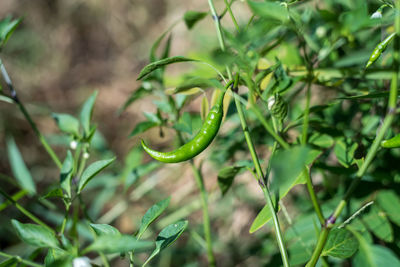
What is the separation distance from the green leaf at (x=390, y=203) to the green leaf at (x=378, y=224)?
0.05ft

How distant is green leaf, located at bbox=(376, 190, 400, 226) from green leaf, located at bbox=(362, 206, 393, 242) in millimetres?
14

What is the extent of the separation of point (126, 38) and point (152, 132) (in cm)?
122

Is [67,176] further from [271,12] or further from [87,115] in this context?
[271,12]

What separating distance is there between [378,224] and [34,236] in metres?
0.74

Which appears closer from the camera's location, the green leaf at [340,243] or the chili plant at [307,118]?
the chili plant at [307,118]

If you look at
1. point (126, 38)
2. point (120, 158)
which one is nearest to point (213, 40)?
point (120, 158)

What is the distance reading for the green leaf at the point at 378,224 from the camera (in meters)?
0.83

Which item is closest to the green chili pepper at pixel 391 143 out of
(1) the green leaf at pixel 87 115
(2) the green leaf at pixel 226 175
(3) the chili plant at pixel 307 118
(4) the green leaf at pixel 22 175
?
(3) the chili plant at pixel 307 118

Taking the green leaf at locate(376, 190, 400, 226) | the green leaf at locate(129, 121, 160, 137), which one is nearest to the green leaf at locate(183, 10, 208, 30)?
the green leaf at locate(129, 121, 160, 137)

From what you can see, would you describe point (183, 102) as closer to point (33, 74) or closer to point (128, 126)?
point (128, 126)

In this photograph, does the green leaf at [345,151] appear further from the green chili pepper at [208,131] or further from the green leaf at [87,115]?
the green leaf at [87,115]

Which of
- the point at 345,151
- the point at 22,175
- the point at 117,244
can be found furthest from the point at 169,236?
the point at 22,175

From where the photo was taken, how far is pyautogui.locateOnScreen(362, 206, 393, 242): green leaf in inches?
32.7

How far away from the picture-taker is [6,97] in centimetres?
89
